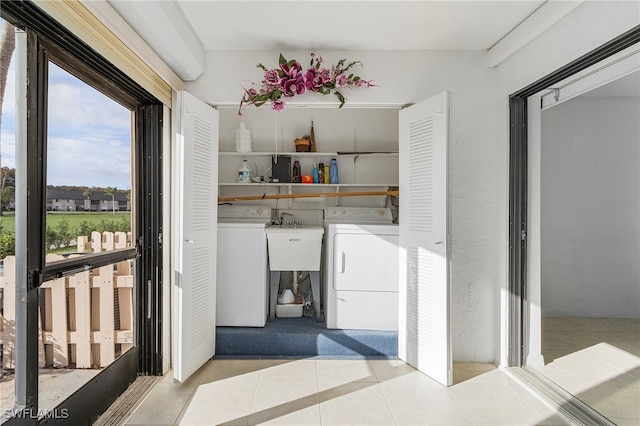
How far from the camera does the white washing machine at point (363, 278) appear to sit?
2963 mm

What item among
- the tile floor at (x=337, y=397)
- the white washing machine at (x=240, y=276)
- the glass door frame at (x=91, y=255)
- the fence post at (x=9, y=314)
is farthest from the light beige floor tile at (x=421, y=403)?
the fence post at (x=9, y=314)

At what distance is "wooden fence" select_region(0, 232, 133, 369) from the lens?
1.44 m

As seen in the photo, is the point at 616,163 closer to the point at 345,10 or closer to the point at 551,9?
the point at 551,9

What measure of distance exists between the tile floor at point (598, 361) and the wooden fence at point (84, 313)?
293 centimetres

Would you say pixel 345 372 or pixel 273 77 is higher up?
pixel 273 77

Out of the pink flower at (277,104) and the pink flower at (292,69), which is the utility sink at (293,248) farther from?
the pink flower at (292,69)

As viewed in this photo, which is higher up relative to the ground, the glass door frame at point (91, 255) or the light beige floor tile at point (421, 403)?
the glass door frame at point (91, 255)

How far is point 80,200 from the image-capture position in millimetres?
1875

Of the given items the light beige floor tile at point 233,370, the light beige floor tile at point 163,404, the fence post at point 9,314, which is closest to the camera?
the fence post at point 9,314

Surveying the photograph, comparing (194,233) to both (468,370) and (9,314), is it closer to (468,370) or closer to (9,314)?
(9,314)

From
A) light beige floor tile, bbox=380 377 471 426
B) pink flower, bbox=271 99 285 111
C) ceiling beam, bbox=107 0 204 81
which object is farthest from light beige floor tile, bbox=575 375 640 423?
ceiling beam, bbox=107 0 204 81

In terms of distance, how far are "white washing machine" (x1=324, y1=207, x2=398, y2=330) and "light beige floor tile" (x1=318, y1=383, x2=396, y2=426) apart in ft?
2.04

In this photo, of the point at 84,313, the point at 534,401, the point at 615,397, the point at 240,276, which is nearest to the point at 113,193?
the point at 84,313

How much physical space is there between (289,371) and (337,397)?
1.60 ft
